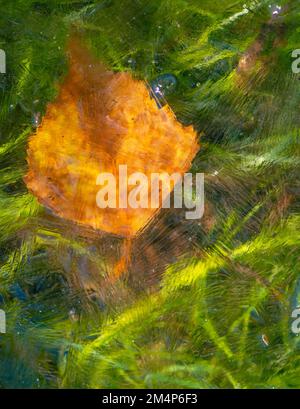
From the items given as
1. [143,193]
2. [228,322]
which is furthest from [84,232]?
[228,322]

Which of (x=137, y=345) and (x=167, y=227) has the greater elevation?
(x=167, y=227)

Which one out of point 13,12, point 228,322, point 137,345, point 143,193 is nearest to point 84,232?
point 143,193

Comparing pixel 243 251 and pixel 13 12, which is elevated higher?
pixel 13 12
